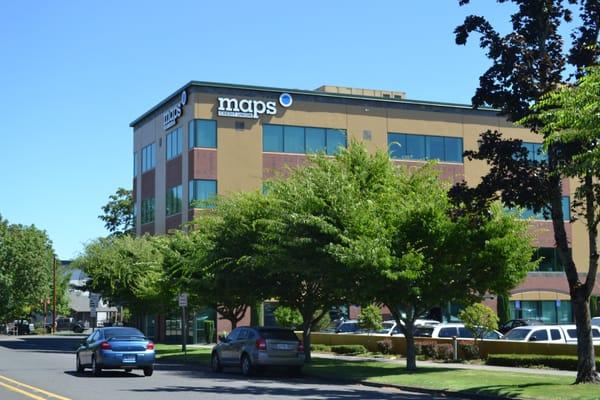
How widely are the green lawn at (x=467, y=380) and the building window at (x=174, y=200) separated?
2767cm

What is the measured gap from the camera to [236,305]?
120ft

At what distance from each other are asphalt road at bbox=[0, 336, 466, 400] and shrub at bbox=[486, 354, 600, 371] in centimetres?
789

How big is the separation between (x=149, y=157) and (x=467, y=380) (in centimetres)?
4421

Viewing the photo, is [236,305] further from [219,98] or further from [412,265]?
[219,98]

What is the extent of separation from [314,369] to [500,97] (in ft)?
37.6

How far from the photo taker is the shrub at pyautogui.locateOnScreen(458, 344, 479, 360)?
3219 cm

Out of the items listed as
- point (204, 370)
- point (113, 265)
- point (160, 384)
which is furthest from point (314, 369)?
point (113, 265)

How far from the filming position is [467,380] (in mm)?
23297

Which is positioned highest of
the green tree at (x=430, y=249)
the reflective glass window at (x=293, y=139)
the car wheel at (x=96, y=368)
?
the reflective glass window at (x=293, y=139)

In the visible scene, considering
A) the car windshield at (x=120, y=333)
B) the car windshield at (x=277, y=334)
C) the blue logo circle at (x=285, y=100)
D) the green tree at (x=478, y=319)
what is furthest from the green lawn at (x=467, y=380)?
the blue logo circle at (x=285, y=100)

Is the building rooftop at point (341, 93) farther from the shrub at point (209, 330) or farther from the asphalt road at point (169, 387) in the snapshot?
the asphalt road at point (169, 387)

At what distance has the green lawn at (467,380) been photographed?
774 inches

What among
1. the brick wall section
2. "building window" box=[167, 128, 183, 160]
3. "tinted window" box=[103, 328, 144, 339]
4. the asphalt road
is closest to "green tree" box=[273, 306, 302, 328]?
the brick wall section

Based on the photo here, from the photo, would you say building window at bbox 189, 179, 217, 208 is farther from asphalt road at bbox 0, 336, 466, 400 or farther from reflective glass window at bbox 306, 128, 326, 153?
asphalt road at bbox 0, 336, 466, 400
